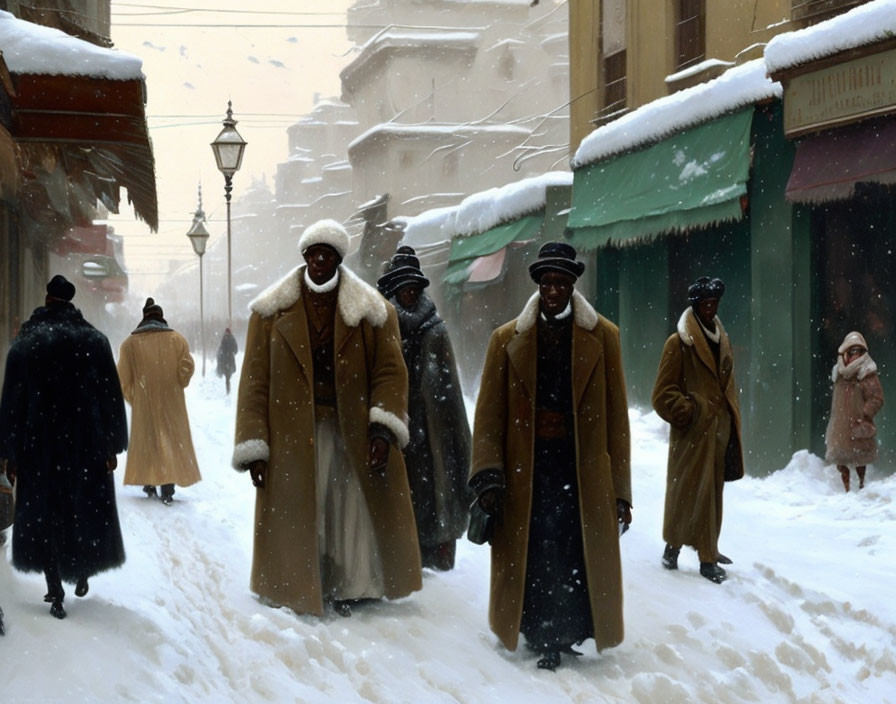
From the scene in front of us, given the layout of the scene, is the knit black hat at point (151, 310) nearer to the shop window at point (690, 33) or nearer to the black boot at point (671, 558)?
the black boot at point (671, 558)

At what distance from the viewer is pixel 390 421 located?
277 inches

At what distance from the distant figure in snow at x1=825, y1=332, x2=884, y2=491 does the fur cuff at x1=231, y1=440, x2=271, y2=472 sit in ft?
21.5

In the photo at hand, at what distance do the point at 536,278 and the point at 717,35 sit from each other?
10109mm

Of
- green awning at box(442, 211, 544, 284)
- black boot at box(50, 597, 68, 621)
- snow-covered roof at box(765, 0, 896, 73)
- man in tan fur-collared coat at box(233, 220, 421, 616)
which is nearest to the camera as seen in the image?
black boot at box(50, 597, 68, 621)

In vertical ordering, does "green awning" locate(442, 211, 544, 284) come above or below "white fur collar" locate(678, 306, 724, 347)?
above

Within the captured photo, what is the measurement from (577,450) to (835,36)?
7.40 metres

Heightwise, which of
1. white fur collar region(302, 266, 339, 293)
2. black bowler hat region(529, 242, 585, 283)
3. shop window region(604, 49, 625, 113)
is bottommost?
white fur collar region(302, 266, 339, 293)

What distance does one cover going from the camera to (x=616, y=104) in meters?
18.6

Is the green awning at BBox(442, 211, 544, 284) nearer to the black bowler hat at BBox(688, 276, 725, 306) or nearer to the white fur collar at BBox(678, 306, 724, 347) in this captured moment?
the white fur collar at BBox(678, 306, 724, 347)

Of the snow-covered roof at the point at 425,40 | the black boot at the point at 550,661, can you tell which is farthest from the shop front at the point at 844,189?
the snow-covered roof at the point at 425,40

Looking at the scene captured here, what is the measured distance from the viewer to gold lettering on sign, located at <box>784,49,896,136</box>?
11.5m

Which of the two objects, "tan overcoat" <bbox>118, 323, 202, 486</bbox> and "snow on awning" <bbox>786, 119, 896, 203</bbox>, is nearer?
"snow on awning" <bbox>786, 119, 896, 203</bbox>

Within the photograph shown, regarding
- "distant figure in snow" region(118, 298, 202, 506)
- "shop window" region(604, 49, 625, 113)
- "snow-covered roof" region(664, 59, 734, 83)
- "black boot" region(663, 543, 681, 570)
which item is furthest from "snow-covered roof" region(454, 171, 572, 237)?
"black boot" region(663, 543, 681, 570)

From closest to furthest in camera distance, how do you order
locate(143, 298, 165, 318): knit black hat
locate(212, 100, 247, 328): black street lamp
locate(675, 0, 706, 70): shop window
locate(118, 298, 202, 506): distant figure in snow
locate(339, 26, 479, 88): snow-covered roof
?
locate(118, 298, 202, 506): distant figure in snow → locate(143, 298, 165, 318): knit black hat → locate(675, 0, 706, 70): shop window → locate(212, 100, 247, 328): black street lamp → locate(339, 26, 479, 88): snow-covered roof
